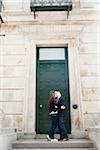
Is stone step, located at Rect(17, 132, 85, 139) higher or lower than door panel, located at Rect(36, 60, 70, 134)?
lower

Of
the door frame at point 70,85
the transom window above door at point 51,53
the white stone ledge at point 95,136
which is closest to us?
the white stone ledge at point 95,136

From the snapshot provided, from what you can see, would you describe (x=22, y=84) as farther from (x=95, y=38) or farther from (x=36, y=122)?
(x=95, y=38)

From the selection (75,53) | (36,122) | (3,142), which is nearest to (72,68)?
(75,53)

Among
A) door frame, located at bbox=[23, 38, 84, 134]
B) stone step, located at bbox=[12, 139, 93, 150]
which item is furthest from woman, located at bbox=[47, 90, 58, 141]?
door frame, located at bbox=[23, 38, 84, 134]

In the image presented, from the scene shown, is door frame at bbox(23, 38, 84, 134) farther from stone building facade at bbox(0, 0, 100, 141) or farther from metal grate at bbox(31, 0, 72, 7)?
metal grate at bbox(31, 0, 72, 7)

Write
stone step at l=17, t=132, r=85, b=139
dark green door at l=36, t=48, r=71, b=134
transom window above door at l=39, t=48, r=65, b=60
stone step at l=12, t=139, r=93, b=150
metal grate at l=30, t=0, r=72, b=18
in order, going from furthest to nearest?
transom window above door at l=39, t=48, r=65, b=60
metal grate at l=30, t=0, r=72, b=18
dark green door at l=36, t=48, r=71, b=134
stone step at l=17, t=132, r=85, b=139
stone step at l=12, t=139, r=93, b=150

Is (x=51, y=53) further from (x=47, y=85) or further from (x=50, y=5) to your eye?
(x=50, y=5)

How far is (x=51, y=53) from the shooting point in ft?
30.2

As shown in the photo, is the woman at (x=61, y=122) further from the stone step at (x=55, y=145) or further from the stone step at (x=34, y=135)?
the stone step at (x=34, y=135)

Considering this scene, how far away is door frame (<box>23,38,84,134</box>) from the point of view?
817 cm

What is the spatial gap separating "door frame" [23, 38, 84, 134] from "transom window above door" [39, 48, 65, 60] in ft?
0.65

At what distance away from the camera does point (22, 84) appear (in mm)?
8492

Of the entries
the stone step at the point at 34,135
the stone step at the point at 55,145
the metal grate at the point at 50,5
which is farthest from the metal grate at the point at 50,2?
the stone step at the point at 55,145

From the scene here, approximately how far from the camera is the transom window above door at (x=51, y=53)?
9.17m
